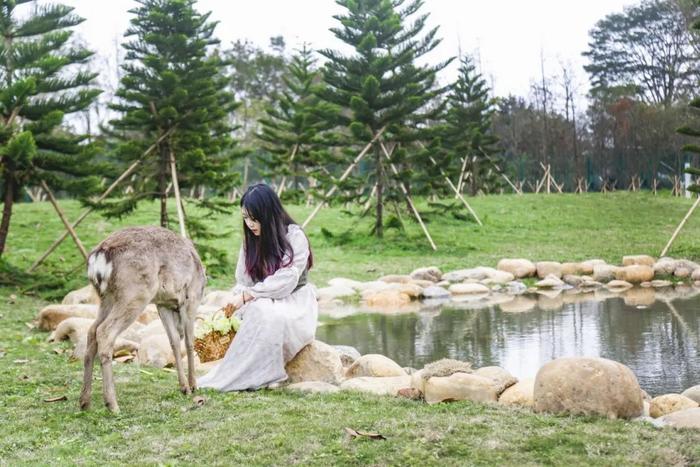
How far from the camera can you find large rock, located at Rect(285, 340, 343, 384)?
5562 millimetres

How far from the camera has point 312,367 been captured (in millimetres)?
5570

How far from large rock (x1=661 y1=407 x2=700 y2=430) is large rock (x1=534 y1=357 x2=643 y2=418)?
0.64 feet

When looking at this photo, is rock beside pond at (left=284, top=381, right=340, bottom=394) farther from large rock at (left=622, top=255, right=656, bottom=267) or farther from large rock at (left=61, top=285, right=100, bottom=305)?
large rock at (left=622, top=255, right=656, bottom=267)

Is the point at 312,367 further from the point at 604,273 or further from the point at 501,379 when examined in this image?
the point at 604,273

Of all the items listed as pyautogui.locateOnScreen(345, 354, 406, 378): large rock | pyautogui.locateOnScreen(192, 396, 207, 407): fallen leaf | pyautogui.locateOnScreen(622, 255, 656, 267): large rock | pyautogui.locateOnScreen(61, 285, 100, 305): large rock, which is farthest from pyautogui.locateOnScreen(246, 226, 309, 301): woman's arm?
pyautogui.locateOnScreen(622, 255, 656, 267): large rock

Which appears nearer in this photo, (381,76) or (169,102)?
(169,102)

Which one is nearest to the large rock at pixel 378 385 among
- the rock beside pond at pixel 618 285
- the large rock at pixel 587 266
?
the rock beside pond at pixel 618 285

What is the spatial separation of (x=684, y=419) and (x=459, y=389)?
1.31 metres

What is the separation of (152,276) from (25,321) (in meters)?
5.56

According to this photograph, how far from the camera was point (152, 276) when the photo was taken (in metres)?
4.74

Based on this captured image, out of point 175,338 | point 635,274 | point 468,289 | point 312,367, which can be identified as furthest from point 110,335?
point 635,274

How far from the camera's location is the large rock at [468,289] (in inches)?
518

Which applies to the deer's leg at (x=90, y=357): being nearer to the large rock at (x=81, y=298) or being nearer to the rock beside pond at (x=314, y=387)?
the rock beside pond at (x=314, y=387)

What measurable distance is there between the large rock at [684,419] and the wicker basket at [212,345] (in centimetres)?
341
